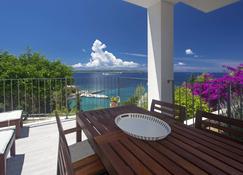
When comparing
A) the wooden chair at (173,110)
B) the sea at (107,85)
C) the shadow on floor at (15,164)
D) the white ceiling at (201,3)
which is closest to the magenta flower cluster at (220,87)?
the sea at (107,85)

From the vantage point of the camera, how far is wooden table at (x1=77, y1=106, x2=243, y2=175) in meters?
0.94

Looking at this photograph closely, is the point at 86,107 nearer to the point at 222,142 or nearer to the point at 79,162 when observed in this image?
the point at 79,162

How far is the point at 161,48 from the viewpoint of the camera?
3416 mm

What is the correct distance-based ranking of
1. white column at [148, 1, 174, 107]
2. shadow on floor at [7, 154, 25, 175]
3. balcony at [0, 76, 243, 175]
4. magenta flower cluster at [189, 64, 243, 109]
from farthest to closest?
white column at [148, 1, 174, 107] < magenta flower cluster at [189, 64, 243, 109] < balcony at [0, 76, 243, 175] < shadow on floor at [7, 154, 25, 175]

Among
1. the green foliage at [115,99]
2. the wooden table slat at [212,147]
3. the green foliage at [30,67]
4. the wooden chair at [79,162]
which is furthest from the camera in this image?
the green foliage at [30,67]

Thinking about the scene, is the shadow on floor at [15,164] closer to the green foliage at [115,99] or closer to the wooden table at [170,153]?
the wooden table at [170,153]

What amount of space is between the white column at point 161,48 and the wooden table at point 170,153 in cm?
201

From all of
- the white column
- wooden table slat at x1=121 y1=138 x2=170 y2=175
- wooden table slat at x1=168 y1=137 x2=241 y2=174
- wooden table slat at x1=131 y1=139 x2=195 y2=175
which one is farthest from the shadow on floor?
the white column

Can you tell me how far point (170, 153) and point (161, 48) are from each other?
103 inches

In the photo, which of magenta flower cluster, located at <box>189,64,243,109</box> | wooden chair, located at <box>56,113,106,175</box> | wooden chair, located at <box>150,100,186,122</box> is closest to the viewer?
wooden chair, located at <box>56,113,106,175</box>

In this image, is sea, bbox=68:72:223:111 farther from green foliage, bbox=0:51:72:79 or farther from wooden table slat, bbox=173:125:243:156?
green foliage, bbox=0:51:72:79

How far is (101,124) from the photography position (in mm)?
1658

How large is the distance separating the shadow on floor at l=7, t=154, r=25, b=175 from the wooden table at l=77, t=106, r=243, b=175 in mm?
1344

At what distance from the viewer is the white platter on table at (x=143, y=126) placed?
140 cm
